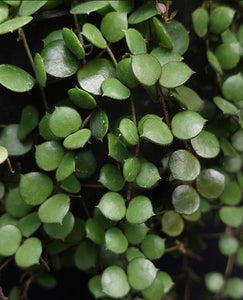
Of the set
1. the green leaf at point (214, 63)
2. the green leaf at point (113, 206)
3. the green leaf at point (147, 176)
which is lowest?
the green leaf at point (113, 206)

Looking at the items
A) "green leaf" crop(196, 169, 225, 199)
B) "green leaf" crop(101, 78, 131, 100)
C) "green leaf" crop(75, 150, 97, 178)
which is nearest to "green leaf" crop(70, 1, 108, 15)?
"green leaf" crop(101, 78, 131, 100)

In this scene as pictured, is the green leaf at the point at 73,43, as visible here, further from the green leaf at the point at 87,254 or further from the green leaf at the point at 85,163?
the green leaf at the point at 87,254

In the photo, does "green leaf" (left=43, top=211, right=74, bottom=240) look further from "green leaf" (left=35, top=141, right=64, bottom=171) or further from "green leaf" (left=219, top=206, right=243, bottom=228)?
"green leaf" (left=219, top=206, right=243, bottom=228)

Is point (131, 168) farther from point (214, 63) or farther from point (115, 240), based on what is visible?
point (214, 63)

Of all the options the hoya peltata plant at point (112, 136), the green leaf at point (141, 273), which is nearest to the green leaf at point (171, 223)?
the hoya peltata plant at point (112, 136)

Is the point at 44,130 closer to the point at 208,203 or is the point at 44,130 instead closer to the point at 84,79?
the point at 84,79

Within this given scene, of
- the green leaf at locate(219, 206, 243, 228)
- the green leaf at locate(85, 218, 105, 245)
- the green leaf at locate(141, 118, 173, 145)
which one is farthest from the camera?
the green leaf at locate(219, 206, 243, 228)

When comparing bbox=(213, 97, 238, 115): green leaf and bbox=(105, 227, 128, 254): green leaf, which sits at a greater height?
bbox=(213, 97, 238, 115): green leaf
